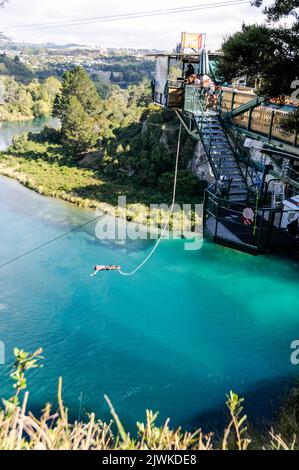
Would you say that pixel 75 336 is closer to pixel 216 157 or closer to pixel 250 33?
pixel 216 157

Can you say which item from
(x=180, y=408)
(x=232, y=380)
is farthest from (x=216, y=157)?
(x=180, y=408)

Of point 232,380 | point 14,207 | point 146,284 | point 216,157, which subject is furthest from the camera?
point 14,207

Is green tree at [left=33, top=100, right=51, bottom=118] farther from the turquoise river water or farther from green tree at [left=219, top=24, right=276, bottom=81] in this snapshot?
green tree at [left=219, top=24, right=276, bottom=81]

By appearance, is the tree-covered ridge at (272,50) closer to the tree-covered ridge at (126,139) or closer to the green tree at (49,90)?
the tree-covered ridge at (126,139)

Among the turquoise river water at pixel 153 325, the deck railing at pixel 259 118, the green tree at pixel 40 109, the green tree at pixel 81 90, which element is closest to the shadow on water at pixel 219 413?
the turquoise river water at pixel 153 325

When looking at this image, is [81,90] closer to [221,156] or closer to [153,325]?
[221,156]

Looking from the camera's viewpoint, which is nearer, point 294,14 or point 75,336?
point 294,14
